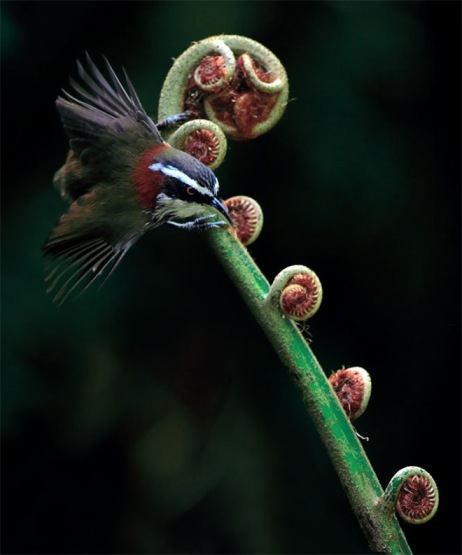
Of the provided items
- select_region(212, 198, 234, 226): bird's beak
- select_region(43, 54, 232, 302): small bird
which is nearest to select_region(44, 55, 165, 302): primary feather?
select_region(43, 54, 232, 302): small bird

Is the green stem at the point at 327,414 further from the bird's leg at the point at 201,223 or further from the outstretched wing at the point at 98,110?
the outstretched wing at the point at 98,110

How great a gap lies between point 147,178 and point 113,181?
0.14ft

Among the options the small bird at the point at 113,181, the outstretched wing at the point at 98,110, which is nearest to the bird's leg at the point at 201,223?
the small bird at the point at 113,181

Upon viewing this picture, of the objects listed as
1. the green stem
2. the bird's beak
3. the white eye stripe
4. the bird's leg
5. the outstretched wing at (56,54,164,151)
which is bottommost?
the green stem

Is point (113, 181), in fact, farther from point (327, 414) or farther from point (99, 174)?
point (327, 414)

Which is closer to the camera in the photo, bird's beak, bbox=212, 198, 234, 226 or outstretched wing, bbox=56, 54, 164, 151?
bird's beak, bbox=212, 198, 234, 226

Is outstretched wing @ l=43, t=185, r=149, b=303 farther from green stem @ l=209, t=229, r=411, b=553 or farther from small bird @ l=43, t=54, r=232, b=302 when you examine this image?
green stem @ l=209, t=229, r=411, b=553

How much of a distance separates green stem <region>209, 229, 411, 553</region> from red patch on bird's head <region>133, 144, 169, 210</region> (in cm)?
25

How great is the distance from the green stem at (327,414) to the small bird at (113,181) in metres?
0.13

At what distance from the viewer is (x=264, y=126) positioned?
1039 millimetres

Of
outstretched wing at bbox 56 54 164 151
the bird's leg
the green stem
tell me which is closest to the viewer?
the green stem

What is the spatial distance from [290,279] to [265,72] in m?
0.29

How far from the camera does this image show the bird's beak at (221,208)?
0.96 meters

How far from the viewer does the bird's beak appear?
0.96m
